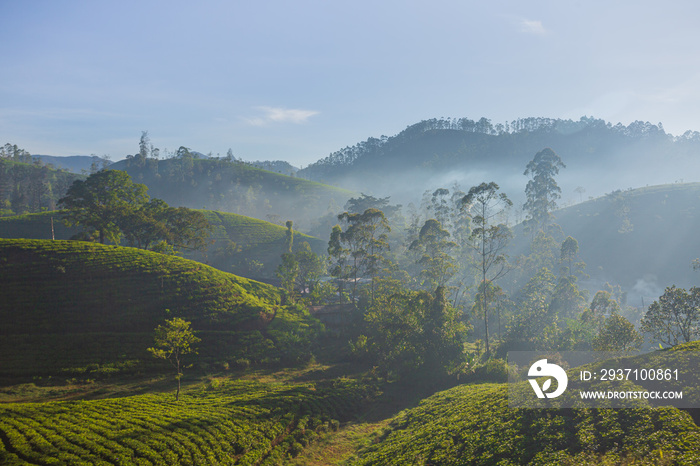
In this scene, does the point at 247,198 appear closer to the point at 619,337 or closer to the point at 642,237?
the point at 642,237

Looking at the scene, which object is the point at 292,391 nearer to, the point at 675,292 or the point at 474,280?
the point at 675,292

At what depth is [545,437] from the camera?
16.1 m

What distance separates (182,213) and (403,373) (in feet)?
167

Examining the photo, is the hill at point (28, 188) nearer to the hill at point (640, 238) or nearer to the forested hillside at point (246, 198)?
the forested hillside at point (246, 198)

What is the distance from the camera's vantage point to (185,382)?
3638 centimetres

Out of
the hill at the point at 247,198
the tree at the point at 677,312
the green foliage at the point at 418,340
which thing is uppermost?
the hill at the point at 247,198

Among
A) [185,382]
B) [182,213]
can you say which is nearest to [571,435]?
[185,382]

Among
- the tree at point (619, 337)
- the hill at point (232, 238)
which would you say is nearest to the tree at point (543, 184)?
the hill at point (232, 238)

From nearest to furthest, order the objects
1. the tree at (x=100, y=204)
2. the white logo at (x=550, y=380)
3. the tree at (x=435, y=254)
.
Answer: the white logo at (x=550, y=380), the tree at (x=435, y=254), the tree at (x=100, y=204)

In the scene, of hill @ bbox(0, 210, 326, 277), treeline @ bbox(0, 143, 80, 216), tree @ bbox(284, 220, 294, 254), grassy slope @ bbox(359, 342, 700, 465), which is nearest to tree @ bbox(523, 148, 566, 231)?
hill @ bbox(0, 210, 326, 277)

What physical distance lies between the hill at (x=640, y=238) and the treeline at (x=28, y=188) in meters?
173

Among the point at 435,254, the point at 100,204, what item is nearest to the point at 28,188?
the point at 100,204

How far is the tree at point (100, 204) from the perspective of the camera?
2400 inches

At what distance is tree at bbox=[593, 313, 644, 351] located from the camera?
34781mm
